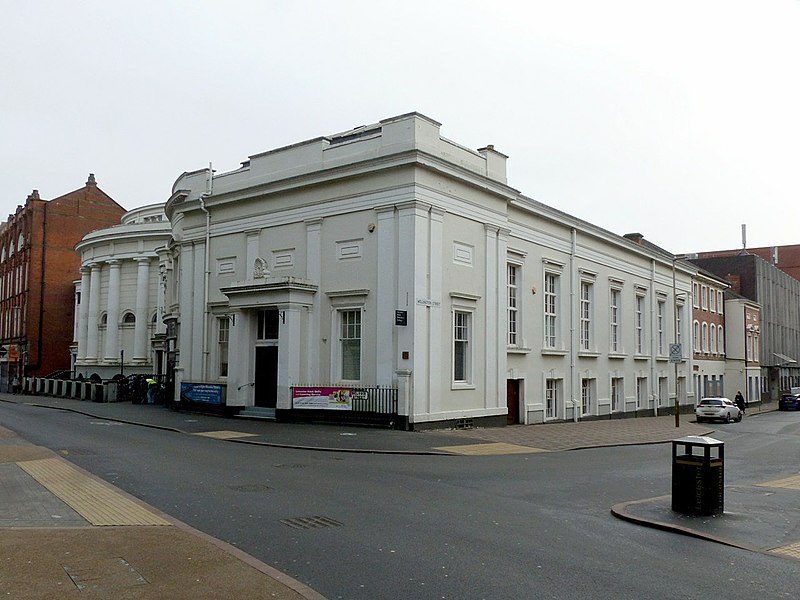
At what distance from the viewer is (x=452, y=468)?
1541 centimetres

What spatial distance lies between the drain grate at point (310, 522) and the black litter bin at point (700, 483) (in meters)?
4.83

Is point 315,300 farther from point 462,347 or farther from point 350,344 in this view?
point 462,347

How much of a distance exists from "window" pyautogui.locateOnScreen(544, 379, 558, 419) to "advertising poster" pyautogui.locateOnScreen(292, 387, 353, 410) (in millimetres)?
10629

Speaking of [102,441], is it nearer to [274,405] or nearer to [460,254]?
[274,405]

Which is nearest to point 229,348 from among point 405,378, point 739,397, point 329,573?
point 405,378

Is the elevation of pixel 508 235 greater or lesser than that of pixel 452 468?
greater

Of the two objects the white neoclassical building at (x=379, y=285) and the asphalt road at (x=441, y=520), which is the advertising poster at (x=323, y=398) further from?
the asphalt road at (x=441, y=520)

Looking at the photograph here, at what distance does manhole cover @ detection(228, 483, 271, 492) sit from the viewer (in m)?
11.7

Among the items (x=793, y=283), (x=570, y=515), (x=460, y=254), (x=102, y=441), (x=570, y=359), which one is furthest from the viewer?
(x=793, y=283)

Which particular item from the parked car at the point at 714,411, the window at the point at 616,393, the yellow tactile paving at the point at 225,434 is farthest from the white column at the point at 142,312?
the parked car at the point at 714,411

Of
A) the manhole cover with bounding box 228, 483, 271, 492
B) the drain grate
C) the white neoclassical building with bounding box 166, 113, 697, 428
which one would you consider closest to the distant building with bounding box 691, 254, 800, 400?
the white neoclassical building with bounding box 166, 113, 697, 428

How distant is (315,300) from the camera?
85.7 feet

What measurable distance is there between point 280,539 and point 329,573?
1.51 m

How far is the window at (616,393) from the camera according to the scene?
3791cm
